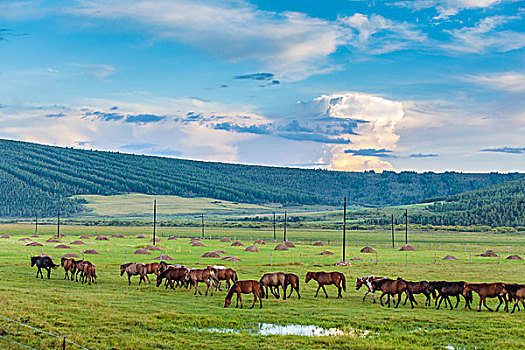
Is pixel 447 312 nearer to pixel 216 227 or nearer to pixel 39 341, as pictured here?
pixel 39 341

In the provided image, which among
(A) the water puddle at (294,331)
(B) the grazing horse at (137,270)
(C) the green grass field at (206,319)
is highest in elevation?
(B) the grazing horse at (137,270)

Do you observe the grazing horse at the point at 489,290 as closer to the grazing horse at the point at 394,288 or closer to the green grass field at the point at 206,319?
the green grass field at the point at 206,319

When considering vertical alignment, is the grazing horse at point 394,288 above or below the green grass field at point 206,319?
above

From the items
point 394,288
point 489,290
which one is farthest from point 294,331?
point 489,290

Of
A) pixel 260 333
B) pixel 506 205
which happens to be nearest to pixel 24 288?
pixel 260 333

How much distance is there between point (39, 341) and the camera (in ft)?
70.0

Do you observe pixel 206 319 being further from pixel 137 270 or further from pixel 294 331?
pixel 137 270

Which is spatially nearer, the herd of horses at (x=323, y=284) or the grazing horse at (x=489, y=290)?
the grazing horse at (x=489, y=290)

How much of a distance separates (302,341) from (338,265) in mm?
34698

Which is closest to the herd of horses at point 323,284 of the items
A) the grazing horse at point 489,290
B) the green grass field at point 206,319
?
the grazing horse at point 489,290

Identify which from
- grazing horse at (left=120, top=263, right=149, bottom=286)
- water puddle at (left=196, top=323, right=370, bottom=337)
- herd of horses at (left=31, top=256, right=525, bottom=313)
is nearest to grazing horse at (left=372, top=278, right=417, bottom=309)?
herd of horses at (left=31, top=256, right=525, bottom=313)

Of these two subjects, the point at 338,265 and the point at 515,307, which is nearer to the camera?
the point at 515,307

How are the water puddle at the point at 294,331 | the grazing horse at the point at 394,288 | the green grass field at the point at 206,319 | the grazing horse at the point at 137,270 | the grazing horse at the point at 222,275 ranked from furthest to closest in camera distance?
the grazing horse at the point at 137,270
the grazing horse at the point at 222,275
the grazing horse at the point at 394,288
the water puddle at the point at 294,331
the green grass field at the point at 206,319

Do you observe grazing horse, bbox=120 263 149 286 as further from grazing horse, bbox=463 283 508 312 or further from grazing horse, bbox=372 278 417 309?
grazing horse, bbox=463 283 508 312
